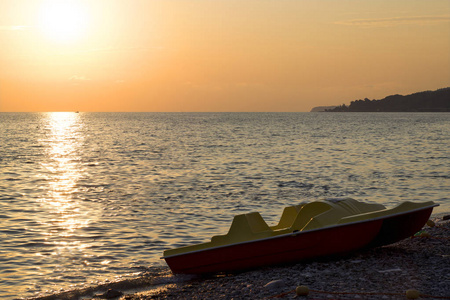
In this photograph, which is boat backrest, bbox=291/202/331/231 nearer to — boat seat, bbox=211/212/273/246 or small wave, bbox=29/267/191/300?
boat seat, bbox=211/212/273/246

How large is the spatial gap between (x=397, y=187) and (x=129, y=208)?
12.1 metres

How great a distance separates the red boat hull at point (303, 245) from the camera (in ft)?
31.3

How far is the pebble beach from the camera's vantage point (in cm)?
780

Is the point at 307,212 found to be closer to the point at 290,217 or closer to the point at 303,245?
the point at 303,245

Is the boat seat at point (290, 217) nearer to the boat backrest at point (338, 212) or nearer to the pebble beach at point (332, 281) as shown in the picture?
the boat backrest at point (338, 212)

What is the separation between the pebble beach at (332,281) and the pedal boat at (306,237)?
227 millimetres

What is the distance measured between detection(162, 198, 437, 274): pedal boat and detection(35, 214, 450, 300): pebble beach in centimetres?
23

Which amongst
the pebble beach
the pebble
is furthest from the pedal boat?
the pebble

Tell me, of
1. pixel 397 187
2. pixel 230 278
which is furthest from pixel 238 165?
pixel 230 278

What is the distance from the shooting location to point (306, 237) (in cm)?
959

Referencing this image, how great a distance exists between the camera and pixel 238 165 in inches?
1330

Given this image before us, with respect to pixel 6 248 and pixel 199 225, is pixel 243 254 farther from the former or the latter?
pixel 6 248

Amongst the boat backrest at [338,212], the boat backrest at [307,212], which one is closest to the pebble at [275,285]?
the boat backrest at [338,212]

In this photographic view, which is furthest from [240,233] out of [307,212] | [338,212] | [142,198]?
[142,198]
